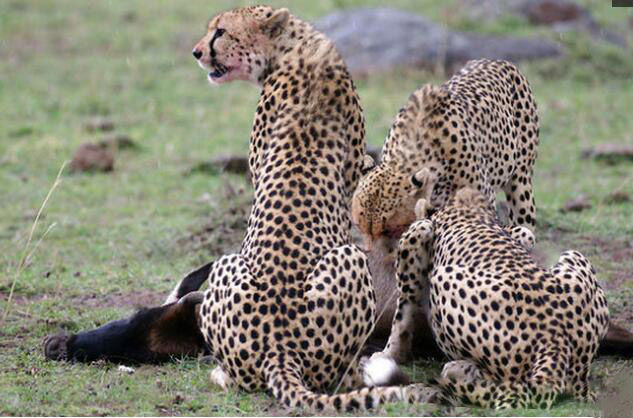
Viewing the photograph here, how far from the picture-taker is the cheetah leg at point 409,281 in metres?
5.73

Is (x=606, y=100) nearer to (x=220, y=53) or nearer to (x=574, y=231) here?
(x=574, y=231)

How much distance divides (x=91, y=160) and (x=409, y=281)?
574 centimetres

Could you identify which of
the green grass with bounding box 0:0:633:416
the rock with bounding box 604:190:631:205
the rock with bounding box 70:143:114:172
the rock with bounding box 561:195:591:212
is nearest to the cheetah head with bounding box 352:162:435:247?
the green grass with bounding box 0:0:633:416

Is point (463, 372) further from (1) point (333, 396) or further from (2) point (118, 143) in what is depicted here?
(2) point (118, 143)

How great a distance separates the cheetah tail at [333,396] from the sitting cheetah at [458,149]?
4.23ft

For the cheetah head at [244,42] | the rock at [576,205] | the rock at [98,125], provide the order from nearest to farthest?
1. the cheetah head at [244,42]
2. the rock at [576,205]
3. the rock at [98,125]

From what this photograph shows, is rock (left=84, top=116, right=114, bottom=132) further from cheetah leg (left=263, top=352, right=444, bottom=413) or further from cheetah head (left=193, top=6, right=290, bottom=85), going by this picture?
cheetah leg (left=263, top=352, right=444, bottom=413)

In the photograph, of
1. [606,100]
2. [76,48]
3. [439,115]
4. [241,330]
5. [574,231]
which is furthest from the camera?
[76,48]

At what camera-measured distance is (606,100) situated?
12.9m

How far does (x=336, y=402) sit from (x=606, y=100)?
9.01m

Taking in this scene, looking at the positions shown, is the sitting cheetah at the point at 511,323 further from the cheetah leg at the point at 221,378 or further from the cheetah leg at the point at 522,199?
the cheetah leg at the point at 522,199

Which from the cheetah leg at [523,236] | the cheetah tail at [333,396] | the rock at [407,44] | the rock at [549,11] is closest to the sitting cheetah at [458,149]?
the cheetah leg at [523,236]

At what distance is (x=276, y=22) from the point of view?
19.1 ft

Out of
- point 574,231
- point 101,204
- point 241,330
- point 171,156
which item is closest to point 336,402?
point 241,330
